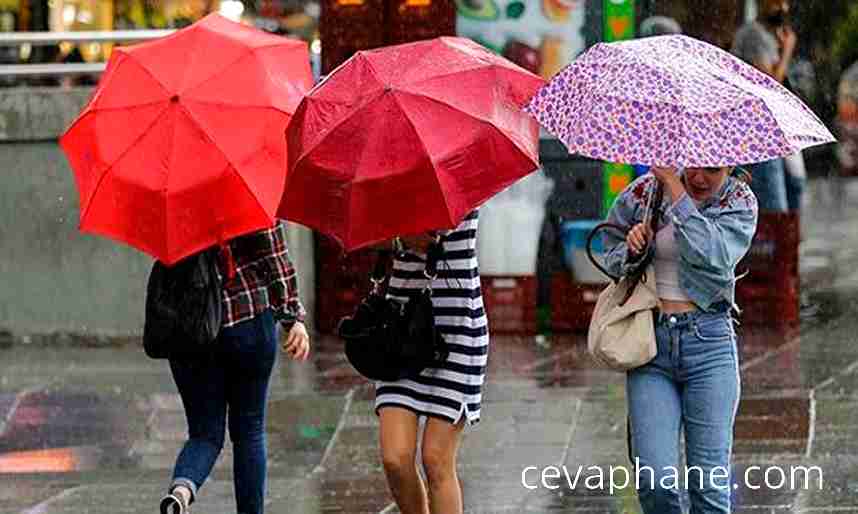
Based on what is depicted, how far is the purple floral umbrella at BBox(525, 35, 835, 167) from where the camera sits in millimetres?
5969

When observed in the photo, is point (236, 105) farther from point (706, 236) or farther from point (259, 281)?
point (706, 236)

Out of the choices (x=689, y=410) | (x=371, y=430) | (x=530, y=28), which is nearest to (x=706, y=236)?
(x=689, y=410)

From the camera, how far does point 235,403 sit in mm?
7285

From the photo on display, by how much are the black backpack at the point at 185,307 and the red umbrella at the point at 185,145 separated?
0.26 metres

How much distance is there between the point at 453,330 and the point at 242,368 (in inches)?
37.7

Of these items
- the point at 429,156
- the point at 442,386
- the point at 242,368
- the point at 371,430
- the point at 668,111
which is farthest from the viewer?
the point at 371,430

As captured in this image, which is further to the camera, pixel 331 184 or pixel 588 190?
pixel 588 190

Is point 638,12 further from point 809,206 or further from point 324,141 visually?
point 809,206

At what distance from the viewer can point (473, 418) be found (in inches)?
265

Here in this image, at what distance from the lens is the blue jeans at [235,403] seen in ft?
23.5

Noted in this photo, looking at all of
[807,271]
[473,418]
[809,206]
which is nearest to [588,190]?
[807,271]

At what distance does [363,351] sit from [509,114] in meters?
0.94

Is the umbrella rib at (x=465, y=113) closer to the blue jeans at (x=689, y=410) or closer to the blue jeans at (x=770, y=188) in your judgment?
the blue jeans at (x=689, y=410)

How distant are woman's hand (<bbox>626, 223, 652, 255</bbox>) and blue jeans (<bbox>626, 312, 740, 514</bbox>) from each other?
0.24 metres
